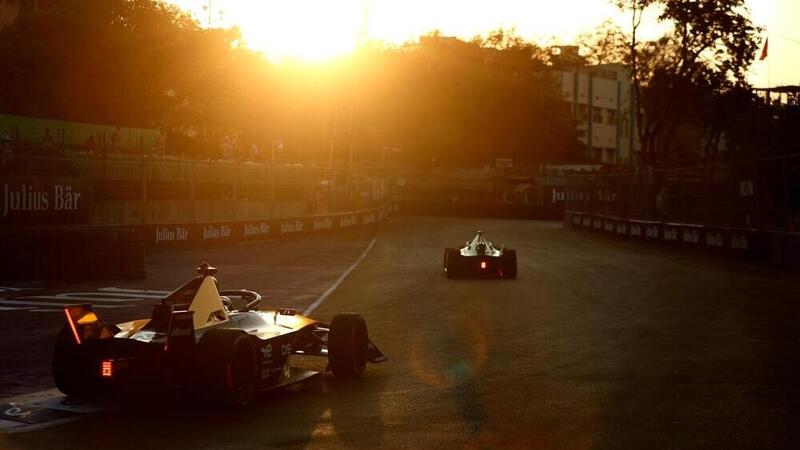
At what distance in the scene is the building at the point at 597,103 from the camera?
383 feet

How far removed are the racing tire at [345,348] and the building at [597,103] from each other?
343 ft

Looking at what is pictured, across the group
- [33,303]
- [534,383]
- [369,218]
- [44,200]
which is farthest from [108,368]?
[369,218]

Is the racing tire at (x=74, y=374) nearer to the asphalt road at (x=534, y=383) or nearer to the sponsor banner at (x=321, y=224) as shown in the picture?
the asphalt road at (x=534, y=383)

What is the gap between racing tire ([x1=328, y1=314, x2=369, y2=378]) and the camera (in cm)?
1005

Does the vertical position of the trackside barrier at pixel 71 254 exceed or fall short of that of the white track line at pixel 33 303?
it exceeds it

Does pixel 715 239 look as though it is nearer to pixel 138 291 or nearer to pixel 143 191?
pixel 143 191

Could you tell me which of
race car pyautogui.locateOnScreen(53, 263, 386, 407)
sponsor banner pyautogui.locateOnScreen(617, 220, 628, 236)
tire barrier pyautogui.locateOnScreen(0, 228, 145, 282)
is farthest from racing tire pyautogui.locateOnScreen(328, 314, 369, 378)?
sponsor banner pyautogui.locateOnScreen(617, 220, 628, 236)

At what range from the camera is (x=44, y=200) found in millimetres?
26859

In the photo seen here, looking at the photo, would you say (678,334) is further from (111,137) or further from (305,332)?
(111,137)

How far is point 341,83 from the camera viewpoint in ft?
291

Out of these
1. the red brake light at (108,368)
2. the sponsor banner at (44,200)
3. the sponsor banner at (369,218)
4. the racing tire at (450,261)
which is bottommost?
the sponsor banner at (369,218)

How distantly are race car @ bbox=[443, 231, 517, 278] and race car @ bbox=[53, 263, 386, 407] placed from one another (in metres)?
14.0

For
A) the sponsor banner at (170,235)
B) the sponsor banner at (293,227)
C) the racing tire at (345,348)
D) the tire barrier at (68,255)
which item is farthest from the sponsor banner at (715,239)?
the racing tire at (345,348)

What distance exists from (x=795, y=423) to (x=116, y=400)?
5.07m
